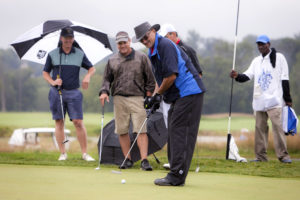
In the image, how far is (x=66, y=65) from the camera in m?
8.46

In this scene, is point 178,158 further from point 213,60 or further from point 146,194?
point 213,60

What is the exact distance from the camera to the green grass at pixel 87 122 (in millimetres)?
24022

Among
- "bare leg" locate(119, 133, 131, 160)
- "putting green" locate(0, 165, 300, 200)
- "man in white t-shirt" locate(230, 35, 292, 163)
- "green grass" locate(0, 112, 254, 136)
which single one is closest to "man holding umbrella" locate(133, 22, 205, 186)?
"putting green" locate(0, 165, 300, 200)

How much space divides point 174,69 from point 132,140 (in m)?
2.70

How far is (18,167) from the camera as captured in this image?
23.9 ft

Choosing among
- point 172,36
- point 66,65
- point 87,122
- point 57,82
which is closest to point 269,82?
point 172,36

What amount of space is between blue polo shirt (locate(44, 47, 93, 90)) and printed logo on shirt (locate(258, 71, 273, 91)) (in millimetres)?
2702

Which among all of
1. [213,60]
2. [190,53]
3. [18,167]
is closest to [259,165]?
[190,53]

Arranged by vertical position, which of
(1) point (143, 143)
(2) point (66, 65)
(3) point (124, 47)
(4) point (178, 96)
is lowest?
(1) point (143, 143)

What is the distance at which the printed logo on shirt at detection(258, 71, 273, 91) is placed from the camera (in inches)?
345

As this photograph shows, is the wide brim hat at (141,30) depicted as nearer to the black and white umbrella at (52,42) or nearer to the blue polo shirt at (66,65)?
the blue polo shirt at (66,65)

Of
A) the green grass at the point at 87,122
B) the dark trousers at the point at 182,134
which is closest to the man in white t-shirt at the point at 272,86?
the dark trousers at the point at 182,134

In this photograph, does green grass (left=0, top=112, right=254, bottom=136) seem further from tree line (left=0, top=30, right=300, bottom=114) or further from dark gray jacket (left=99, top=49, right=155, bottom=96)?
dark gray jacket (left=99, top=49, right=155, bottom=96)

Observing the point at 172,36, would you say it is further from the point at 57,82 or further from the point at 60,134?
the point at 60,134
